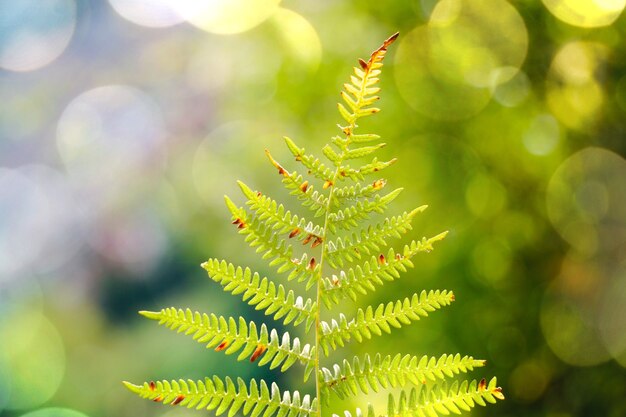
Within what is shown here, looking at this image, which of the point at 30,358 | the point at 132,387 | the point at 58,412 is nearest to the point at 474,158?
the point at 132,387

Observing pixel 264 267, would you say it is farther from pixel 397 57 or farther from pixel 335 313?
pixel 397 57

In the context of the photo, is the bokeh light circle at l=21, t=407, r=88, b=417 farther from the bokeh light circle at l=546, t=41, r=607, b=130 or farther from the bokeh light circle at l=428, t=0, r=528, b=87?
the bokeh light circle at l=546, t=41, r=607, b=130

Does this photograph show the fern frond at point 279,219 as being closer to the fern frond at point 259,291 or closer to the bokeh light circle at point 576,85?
A: the fern frond at point 259,291

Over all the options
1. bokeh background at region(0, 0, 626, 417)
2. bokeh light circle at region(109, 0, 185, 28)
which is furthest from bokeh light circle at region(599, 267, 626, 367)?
bokeh light circle at region(109, 0, 185, 28)

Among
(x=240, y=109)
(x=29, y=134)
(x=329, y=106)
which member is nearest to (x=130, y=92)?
(x=29, y=134)

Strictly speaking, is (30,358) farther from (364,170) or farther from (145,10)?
(364,170)

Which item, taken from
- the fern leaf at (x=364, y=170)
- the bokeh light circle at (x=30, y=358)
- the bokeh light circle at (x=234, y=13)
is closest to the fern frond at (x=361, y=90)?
the fern leaf at (x=364, y=170)
